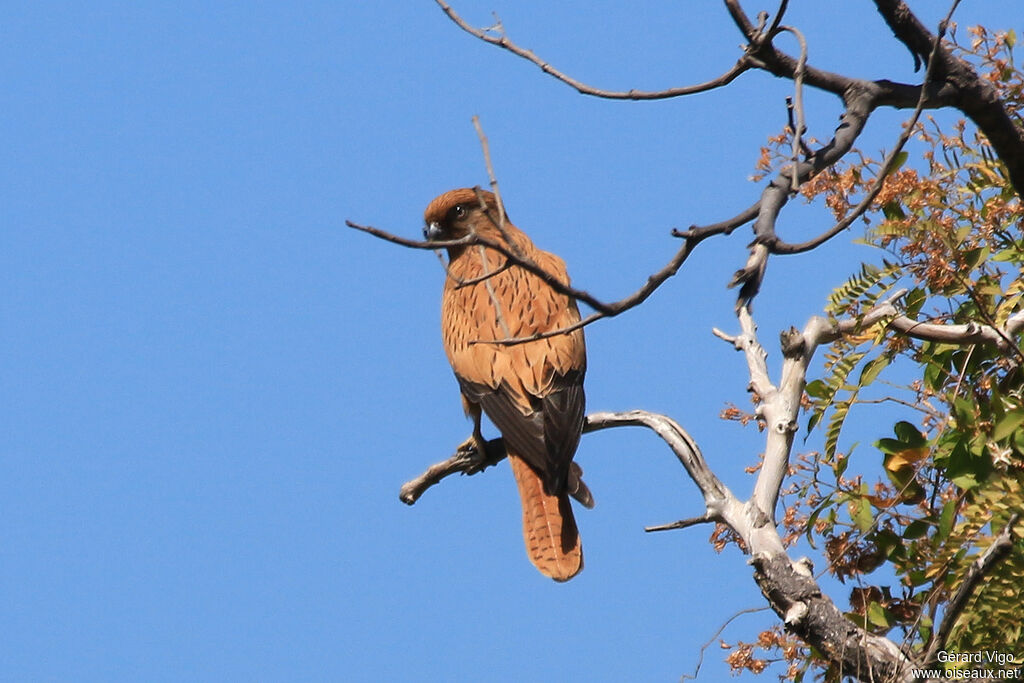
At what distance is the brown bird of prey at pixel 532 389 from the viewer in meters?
4.60

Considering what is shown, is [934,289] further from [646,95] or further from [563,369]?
[563,369]

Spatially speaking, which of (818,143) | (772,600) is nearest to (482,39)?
(818,143)

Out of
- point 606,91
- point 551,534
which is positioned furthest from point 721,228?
point 551,534

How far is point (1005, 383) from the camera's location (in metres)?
3.56

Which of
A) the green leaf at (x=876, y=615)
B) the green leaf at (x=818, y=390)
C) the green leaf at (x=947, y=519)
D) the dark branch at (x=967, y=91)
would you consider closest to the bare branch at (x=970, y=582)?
the green leaf at (x=947, y=519)

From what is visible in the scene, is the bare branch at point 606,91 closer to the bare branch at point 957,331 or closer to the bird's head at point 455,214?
the bare branch at point 957,331

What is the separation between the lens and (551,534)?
15.2ft

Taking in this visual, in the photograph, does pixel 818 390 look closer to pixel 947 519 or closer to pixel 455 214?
pixel 947 519

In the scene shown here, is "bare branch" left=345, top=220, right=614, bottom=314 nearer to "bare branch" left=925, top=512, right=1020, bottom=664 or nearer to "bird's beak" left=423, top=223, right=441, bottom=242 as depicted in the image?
"bare branch" left=925, top=512, right=1020, bottom=664

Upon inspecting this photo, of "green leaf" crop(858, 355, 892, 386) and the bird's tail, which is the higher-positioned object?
the bird's tail

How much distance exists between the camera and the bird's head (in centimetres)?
608

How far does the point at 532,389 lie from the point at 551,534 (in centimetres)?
54

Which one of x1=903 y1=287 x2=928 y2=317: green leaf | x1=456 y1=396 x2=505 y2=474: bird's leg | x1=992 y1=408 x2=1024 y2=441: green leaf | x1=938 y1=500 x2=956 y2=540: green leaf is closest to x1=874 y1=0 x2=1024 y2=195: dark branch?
x1=903 y1=287 x2=928 y2=317: green leaf

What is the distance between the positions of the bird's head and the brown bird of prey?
591 millimetres
